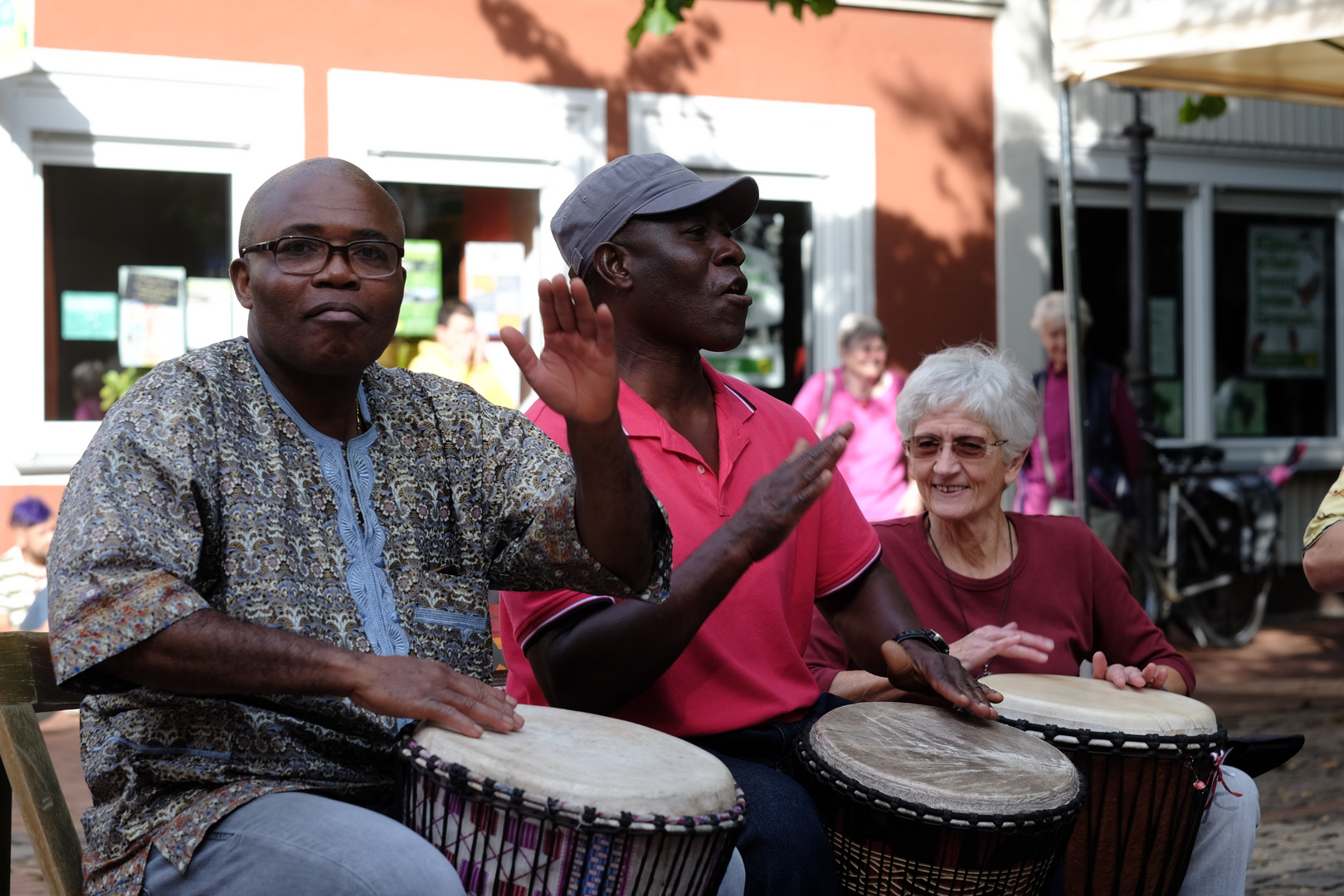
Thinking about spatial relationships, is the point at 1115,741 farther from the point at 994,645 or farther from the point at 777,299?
the point at 777,299

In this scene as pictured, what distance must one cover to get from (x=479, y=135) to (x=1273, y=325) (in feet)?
19.4

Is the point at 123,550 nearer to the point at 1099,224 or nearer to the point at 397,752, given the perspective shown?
the point at 397,752

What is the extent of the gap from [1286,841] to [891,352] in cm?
416

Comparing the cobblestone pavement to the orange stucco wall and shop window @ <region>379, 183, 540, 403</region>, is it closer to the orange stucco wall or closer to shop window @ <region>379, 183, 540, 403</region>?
the orange stucco wall

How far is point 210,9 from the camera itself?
→ 265 inches

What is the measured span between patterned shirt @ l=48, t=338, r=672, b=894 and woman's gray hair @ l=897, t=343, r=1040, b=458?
1.09m

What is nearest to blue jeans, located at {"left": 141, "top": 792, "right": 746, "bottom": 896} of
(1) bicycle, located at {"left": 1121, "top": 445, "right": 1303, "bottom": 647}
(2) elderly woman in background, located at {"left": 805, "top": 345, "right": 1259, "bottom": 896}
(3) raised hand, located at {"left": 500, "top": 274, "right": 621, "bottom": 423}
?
(3) raised hand, located at {"left": 500, "top": 274, "right": 621, "bottom": 423}

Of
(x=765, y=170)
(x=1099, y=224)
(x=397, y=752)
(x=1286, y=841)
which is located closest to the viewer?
(x=397, y=752)

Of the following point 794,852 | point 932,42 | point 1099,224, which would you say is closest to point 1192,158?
point 1099,224

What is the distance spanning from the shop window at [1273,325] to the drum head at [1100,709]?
7506 millimetres

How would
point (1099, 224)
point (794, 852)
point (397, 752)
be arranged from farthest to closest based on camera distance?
point (1099, 224) → point (794, 852) → point (397, 752)

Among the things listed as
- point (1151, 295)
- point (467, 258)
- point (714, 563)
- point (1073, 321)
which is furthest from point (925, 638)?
point (1151, 295)

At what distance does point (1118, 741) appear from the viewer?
2.47 metres

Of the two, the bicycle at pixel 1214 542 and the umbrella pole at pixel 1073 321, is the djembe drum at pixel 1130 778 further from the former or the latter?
the bicycle at pixel 1214 542
